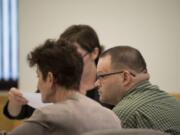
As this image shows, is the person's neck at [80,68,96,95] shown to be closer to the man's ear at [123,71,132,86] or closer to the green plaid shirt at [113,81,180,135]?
the man's ear at [123,71,132,86]

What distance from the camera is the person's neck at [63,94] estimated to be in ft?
5.30

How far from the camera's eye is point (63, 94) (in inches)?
64.2

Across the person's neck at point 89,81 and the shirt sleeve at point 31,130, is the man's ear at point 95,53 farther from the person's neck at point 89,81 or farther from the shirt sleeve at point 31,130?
the shirt sleeve at point 31,130

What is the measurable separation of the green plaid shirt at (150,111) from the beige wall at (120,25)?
2132mm

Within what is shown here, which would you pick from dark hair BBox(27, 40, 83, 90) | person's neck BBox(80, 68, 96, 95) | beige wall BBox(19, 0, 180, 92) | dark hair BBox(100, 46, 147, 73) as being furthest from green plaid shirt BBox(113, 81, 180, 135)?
beige wall BBox(19, 0, 180, 92)

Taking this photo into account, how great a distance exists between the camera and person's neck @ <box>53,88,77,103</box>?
63.6 inches

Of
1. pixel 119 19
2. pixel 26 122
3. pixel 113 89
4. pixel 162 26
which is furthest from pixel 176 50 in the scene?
pixel 26 122

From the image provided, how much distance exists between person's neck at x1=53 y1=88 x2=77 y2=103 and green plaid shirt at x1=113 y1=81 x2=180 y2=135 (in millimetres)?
292

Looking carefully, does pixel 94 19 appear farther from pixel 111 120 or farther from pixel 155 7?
pixel 111 120

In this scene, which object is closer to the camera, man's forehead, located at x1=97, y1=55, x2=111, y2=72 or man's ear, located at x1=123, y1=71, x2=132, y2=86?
man's ear, located at x1=123, y1=71, x2=132, y2=86

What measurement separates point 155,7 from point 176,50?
20.1 inches

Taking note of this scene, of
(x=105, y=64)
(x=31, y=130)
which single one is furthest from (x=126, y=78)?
(x=31, y=130)

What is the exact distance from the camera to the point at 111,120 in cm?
162

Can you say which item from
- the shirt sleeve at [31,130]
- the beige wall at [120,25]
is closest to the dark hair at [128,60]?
the shirt sleeve at [31,130]
